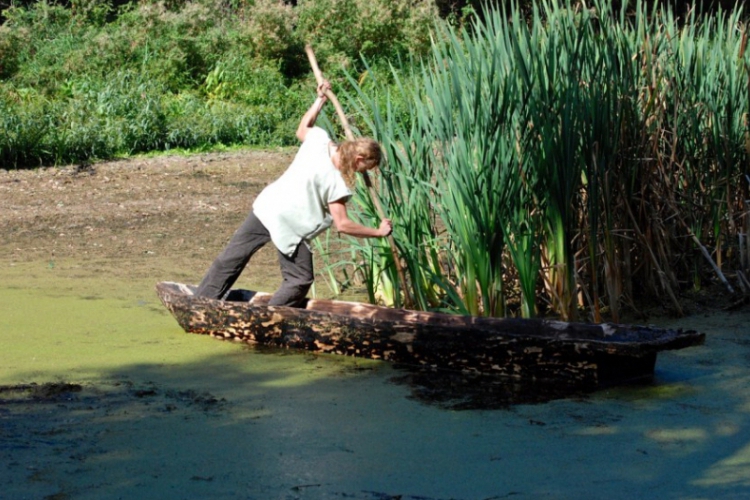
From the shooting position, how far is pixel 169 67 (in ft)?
42.0

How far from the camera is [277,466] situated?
387cm

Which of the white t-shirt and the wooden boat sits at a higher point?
the white t-shirt

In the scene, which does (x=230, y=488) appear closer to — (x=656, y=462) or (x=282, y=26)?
(x=656, y=462)

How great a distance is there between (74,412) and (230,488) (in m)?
1.14

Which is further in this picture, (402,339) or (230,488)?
(402,339)

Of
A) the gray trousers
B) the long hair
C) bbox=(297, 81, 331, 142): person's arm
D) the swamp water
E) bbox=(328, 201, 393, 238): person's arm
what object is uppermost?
bbox=(297, 81, 331, 142): person's arm

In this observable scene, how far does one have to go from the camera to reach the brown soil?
8.20 metres

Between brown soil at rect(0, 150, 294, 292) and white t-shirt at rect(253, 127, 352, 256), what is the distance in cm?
204

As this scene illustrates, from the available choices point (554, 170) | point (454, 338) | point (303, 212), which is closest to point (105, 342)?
point (303, 212)

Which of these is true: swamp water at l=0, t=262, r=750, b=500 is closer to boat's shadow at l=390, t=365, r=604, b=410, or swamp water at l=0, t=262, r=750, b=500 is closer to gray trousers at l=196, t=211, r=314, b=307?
boat's shadow at l=390, t=365, r=604, b=410

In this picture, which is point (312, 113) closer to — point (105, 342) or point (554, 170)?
point (554, 170)

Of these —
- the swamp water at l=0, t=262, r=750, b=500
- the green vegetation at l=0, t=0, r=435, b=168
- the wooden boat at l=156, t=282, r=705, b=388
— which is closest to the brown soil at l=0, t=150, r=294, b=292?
the green vegetation at l=0, t=0, r=435, b=168

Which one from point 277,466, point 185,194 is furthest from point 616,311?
point 185,194

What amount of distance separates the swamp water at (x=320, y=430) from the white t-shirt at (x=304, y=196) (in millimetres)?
625
